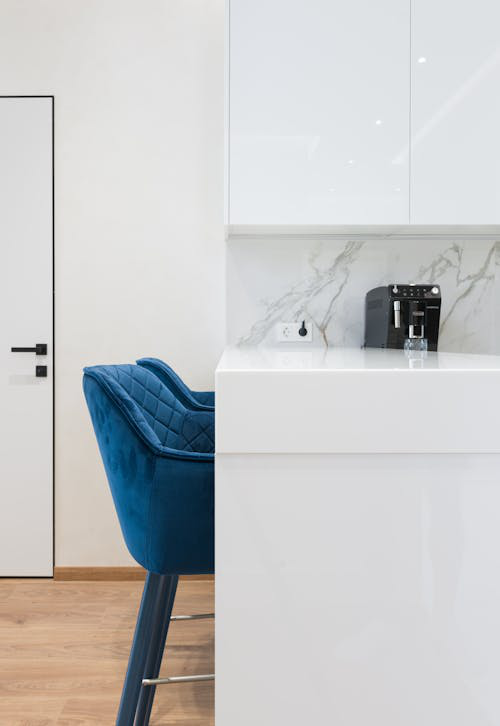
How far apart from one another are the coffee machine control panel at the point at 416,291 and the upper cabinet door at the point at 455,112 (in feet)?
0.78

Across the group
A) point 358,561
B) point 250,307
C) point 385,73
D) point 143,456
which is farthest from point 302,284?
point 358,561

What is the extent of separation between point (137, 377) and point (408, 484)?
760mm

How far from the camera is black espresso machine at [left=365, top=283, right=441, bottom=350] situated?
6.11 ft

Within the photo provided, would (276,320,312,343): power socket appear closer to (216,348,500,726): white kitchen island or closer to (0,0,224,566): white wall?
(0,0,224,566): white wall

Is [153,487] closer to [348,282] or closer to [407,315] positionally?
[407,315]

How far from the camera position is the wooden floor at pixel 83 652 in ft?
5.33

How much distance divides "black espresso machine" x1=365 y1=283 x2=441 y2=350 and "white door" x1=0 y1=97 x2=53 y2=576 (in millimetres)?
1435

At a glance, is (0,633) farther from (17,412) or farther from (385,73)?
(385,73)

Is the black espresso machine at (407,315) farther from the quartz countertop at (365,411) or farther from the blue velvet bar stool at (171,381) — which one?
the quartz countertop at (365,411)

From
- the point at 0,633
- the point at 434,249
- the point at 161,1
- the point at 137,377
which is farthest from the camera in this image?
the point at 161,1

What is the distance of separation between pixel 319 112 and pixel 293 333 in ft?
2.53

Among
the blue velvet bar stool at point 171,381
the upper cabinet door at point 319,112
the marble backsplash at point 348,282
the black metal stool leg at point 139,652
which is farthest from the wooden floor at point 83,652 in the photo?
the upper cabinet door at point 319,112

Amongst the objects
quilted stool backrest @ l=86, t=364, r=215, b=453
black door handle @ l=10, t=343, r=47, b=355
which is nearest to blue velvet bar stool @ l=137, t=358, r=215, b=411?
quilted stool backrest @ l=86, t=364, r=215, b=453

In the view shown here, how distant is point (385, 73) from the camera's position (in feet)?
6.26
